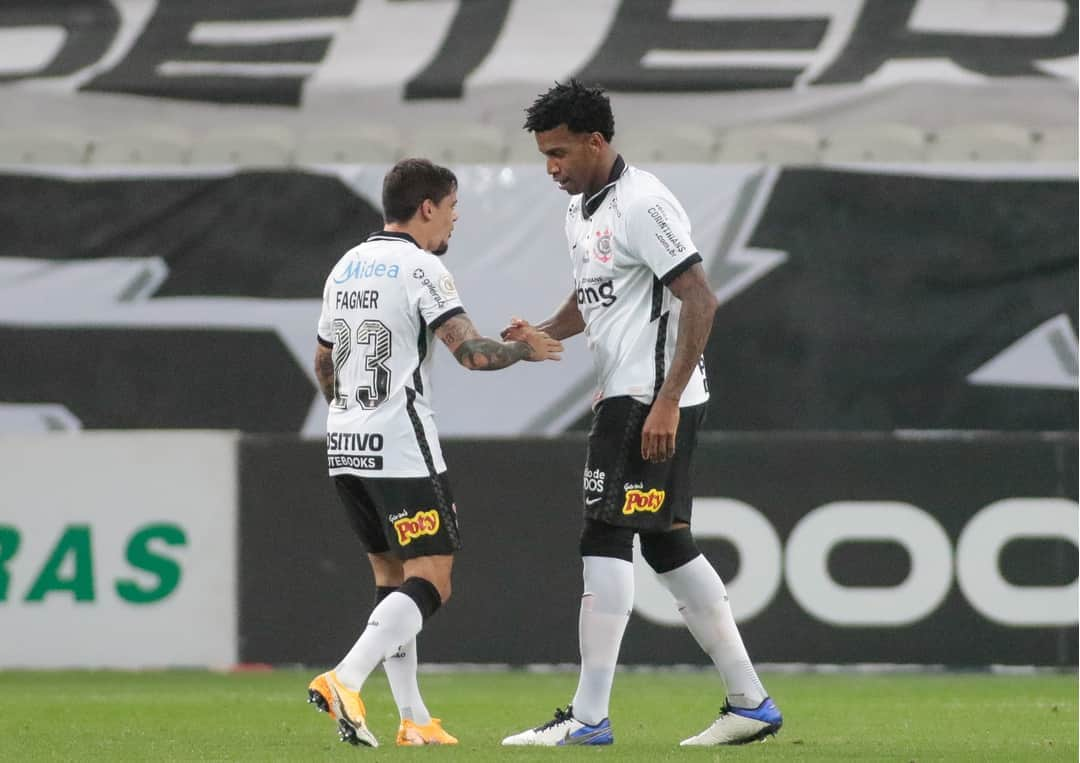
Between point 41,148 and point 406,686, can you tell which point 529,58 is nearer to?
point 41,148

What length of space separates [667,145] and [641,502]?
22.3ft

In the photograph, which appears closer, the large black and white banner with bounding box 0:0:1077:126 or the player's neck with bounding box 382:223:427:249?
the player's neck with bounding box 382:223:427:249

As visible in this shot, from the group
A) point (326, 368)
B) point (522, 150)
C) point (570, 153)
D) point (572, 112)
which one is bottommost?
point (522, 150)

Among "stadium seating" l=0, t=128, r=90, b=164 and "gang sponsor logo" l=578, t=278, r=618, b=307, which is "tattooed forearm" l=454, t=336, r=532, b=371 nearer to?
"gang sponsor logo" l=578, t=278, r=618, b=307

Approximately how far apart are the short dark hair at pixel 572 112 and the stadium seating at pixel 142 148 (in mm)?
7097

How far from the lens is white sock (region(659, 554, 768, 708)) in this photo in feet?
18.2

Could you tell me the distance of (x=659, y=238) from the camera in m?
5.33

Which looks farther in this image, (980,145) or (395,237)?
(980,145)

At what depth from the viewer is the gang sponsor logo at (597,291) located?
550 centimetres

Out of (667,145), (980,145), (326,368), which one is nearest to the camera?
(326,368)

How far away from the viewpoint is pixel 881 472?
8.95 m

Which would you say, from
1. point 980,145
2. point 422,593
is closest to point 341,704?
point 422,593

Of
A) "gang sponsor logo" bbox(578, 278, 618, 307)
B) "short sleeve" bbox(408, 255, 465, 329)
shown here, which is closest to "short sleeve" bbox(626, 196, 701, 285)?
"gang sponsor logo" bbox(578, 278, 618, 307)

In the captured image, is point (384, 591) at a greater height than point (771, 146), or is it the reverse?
point (771, 146)
